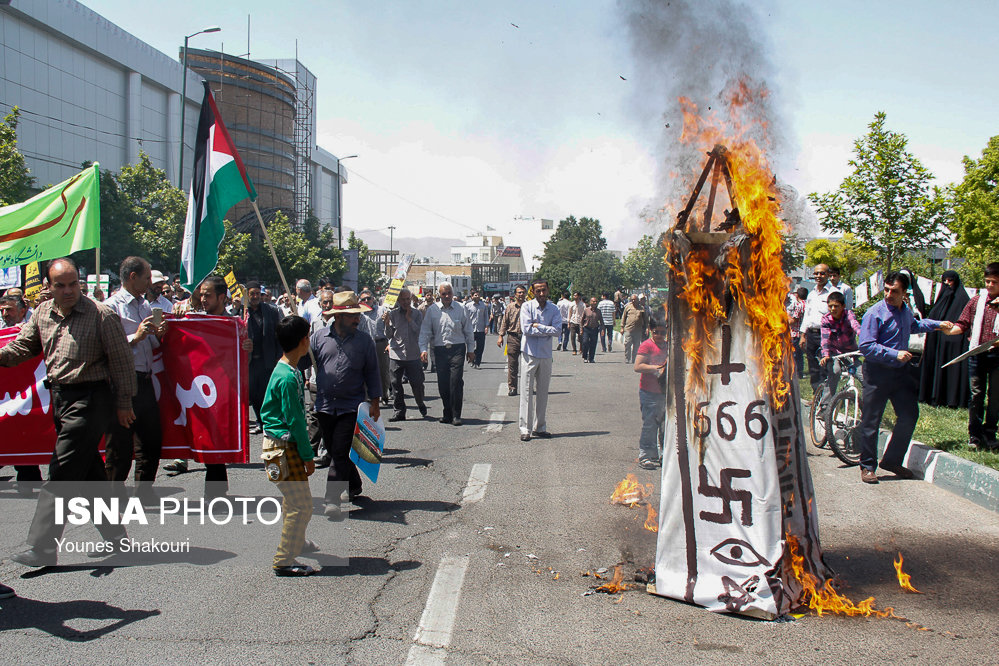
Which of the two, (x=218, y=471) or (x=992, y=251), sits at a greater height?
(x=992, y=251)

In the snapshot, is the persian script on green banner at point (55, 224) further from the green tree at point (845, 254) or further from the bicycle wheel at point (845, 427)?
the green tree at point (845, 254)

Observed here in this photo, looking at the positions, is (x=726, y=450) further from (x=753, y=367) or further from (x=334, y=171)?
(x=334, y=171)

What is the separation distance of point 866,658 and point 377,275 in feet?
306

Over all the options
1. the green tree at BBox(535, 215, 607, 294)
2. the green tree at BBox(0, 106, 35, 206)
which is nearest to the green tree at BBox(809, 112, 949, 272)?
the green tree at BBox(0, 106, 35, 206)

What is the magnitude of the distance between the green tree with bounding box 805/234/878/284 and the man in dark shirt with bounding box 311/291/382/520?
14.1 meters

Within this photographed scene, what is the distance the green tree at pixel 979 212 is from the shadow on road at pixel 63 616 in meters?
20.7

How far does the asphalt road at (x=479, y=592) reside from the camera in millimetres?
3760

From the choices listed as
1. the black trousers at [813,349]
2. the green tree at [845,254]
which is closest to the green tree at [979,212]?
the green tree at [845,254]

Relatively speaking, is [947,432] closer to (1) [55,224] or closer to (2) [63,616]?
(2) [63,616]

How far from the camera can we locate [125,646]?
3795 millimetres

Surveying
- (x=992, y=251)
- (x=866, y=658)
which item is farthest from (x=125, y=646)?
Result: (x=992, y=251)

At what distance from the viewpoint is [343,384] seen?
6242 millimetres

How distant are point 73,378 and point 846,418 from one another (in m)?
7.24

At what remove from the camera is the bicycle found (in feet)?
26.5
